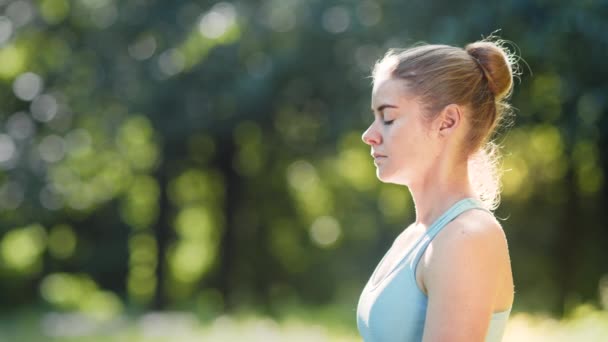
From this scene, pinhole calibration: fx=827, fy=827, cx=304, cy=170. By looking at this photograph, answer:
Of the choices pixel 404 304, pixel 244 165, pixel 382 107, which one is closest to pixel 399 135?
pixel 382 107

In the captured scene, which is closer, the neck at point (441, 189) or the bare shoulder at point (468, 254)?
the bare shoulder at point (468, 254)

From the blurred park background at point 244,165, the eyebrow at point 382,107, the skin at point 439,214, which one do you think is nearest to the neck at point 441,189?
the skin at point 439,214

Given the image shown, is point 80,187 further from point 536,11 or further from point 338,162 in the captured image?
point 536,11

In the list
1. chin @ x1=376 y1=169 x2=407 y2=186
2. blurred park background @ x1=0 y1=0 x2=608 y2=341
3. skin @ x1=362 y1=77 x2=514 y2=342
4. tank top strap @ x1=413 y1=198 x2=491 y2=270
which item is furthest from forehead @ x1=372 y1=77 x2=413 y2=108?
blurred park background @ x1=0 y1=0 x2=608 y2=341

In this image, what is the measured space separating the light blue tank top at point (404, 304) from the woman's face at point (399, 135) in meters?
0.16

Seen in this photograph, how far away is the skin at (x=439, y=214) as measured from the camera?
1.69 m

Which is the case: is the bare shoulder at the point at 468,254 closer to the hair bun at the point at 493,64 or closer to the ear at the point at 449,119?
the ear at the point at 449,119

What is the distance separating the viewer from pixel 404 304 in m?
1.81

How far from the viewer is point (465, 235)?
1.73 metres

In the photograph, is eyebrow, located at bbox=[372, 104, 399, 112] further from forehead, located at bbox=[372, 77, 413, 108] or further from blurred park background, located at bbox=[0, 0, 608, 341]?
blurred park background, located at bbox=[0, 0, 608, 341]

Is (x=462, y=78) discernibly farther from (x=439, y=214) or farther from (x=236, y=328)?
(x=236, y=328)

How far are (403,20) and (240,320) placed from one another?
17.0 ft

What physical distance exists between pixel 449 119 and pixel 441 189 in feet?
0.57

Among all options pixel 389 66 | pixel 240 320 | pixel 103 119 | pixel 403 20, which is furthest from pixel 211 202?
pixel 389 66
